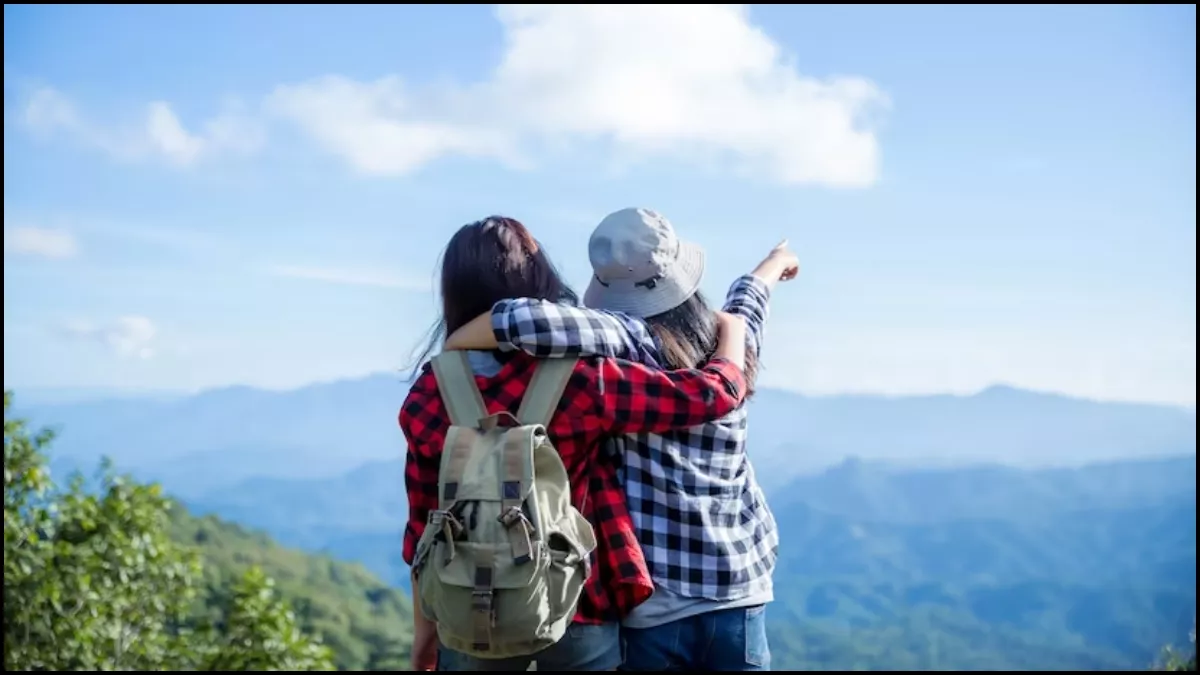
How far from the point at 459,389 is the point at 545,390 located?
0.12 metres

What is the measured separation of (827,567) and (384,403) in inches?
165

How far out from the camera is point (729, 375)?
5.23ft

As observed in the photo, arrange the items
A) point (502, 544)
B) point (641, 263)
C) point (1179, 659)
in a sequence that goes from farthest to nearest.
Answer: point (1179, 659), point (641, 263), point (502, 544)

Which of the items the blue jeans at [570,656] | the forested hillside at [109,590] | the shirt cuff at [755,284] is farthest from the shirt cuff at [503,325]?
the forested hillside at [109,590]

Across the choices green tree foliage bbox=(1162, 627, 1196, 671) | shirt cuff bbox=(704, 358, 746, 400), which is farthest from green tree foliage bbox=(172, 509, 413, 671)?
shirt cuff bbox=(704, 358, 746, 400)

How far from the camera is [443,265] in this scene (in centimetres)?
164

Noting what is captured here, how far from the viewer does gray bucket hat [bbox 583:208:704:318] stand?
5.45 ft

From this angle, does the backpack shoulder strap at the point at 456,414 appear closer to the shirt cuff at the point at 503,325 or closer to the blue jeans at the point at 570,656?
the shirt cuff at the point at 503,325

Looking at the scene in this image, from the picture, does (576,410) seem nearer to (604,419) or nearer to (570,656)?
(604,419)

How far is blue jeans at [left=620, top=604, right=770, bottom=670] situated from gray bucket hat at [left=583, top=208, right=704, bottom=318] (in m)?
0.43

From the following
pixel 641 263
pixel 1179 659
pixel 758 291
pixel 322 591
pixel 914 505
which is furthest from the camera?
pixel 914 505

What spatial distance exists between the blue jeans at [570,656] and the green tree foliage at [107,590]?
3.83m

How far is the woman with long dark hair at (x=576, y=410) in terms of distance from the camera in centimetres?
152

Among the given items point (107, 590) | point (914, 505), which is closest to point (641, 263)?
point (107, 590)
